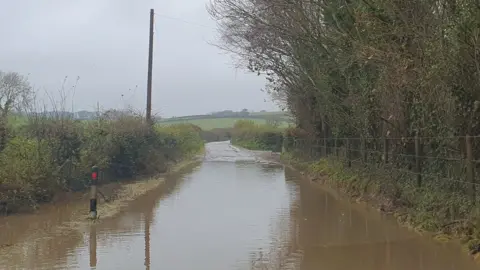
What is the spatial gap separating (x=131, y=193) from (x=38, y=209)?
4.45 metres

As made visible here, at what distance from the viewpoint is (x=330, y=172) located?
75.8 ft

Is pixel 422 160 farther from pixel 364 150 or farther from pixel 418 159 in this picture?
pixel 364 150

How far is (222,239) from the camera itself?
34.5ft

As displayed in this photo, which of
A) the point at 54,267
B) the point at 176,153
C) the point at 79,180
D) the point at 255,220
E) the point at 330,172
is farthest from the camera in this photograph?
the point at 176,153

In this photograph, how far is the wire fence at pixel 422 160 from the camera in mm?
10734

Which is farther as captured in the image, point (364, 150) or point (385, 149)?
point (364, 150)

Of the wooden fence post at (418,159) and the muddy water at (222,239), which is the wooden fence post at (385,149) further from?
the wooden fence post at (418,159)

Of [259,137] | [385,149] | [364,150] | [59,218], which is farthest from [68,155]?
[259,137]

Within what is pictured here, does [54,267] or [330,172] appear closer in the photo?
[54,267]

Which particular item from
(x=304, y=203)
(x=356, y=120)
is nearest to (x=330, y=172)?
(x=356, y=120)

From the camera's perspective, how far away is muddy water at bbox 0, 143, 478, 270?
870 cm

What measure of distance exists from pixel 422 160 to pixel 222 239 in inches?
223

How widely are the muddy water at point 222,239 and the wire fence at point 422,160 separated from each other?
1.32m

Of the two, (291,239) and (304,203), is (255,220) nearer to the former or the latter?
(291,239)
